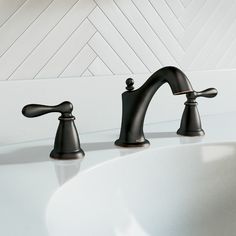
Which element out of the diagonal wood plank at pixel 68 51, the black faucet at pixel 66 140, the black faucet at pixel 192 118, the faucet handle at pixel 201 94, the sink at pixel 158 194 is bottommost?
the sink at pixel 158 194

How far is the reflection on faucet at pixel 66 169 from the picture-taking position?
656 millimetres

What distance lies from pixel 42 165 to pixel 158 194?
236mm

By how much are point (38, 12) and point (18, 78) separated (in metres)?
0.15

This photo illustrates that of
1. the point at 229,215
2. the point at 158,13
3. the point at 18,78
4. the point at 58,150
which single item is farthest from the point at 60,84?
the point at 229,215

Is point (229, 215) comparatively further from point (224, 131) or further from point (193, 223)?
point (224, 131)

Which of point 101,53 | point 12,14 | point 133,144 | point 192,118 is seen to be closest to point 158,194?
point 133,144

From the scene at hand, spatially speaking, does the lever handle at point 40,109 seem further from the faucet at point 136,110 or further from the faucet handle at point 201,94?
the faucet handle at point 201,94

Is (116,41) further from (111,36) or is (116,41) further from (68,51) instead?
(68,51)

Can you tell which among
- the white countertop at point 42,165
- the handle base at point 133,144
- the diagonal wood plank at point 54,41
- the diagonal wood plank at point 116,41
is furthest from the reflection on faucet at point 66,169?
the diagonal wood plank at point 116,41

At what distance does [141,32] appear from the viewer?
1.03 m

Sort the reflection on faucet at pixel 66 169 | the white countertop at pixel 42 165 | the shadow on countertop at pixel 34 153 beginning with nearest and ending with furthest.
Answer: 1. the white countertop at pixel 42 165
2. the reflection on faucet at pixel 66 169
3. the shadow on countertop at pixel 34 153

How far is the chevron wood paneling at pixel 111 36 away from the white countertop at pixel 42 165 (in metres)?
0.16

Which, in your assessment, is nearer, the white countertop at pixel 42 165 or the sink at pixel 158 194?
the white countertop at pixel 42 165

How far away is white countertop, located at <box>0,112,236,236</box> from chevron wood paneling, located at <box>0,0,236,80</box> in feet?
0.53
